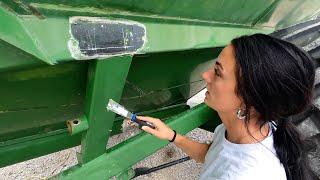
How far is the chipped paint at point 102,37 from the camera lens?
112cm

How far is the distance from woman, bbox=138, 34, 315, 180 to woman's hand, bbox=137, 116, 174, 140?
0.22 metres

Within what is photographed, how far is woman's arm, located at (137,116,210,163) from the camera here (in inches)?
66.8

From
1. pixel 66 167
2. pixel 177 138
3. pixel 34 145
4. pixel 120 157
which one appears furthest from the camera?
pixel 66 167

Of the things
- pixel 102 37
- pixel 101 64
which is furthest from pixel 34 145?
pixel 102 37

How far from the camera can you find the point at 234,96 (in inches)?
57.7

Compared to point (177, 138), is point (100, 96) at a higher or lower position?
higher

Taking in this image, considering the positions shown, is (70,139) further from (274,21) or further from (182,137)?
(274,21)

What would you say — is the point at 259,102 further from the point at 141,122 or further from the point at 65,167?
the point at 65,167

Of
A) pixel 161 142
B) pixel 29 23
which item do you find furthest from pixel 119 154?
pixel 29 23

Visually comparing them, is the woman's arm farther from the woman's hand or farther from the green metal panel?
the green metal panel

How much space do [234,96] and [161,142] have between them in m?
0.45

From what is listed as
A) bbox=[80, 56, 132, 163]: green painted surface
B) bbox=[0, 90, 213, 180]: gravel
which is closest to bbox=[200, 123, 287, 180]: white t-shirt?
bbox=[80, 56, 132, 163]: green painted surface

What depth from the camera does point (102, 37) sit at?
1.18 metres

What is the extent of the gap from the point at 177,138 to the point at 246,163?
47cm
